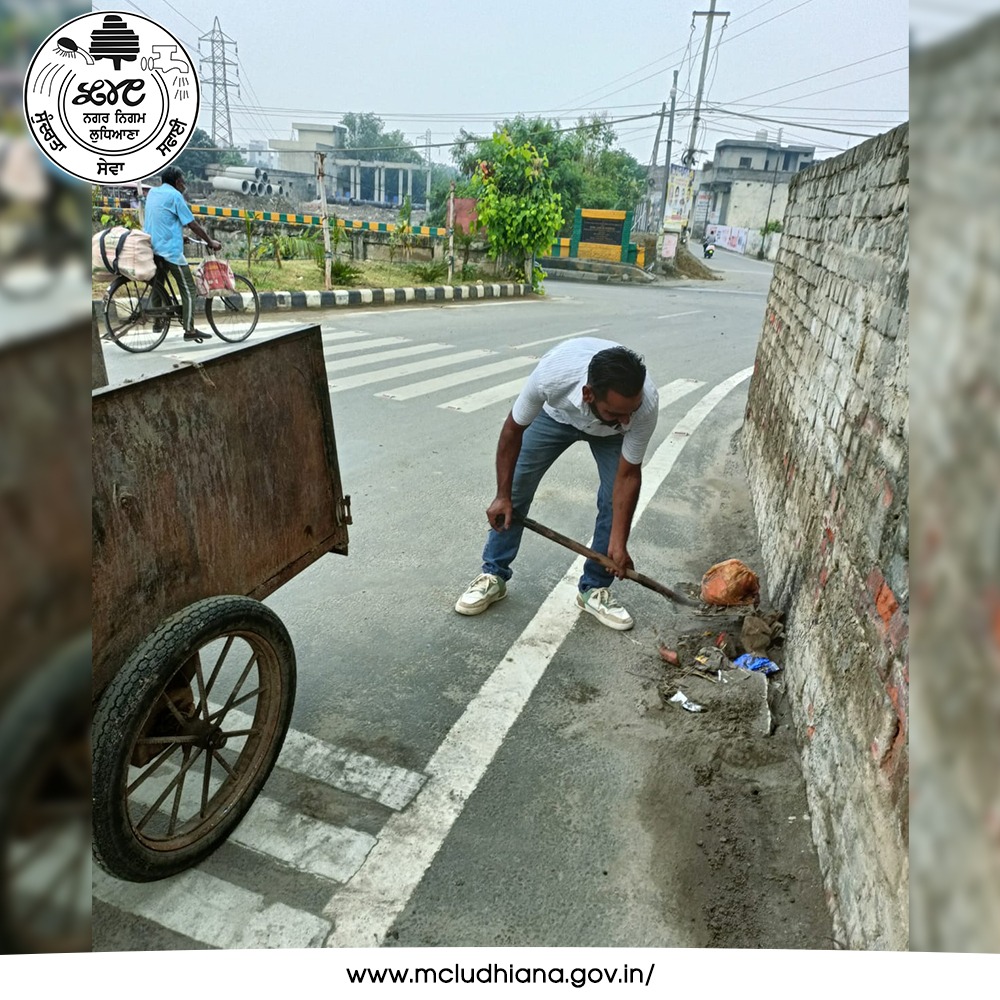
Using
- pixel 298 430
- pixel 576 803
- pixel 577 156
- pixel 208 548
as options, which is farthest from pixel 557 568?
pixel 577 156

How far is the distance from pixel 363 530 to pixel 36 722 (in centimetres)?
304

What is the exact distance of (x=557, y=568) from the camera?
3.42 metres

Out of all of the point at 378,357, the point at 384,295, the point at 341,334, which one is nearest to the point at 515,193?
the point at 384,295

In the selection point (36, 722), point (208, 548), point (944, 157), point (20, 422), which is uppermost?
point (944, 157)

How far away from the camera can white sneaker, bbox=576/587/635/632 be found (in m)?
2.91

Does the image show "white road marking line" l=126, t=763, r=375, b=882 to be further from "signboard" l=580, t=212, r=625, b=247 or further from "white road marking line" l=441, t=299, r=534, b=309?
"signboard" l=580, t=212, r=625, b=247

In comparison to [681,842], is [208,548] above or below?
above

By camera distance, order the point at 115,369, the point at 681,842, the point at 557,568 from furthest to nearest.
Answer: the point at 115,369 → the point at 557,568 → the point at 681,842

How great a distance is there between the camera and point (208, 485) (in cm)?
160

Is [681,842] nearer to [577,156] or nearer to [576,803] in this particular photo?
[576,803]

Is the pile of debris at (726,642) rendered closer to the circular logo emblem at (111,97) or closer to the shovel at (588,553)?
the shovel at (588,553)

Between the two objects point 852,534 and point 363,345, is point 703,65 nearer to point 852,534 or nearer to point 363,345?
point 852,534

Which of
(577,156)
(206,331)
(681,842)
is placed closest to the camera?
(681,842)

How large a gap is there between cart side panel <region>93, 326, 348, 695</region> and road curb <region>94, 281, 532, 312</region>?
5.26 metres
